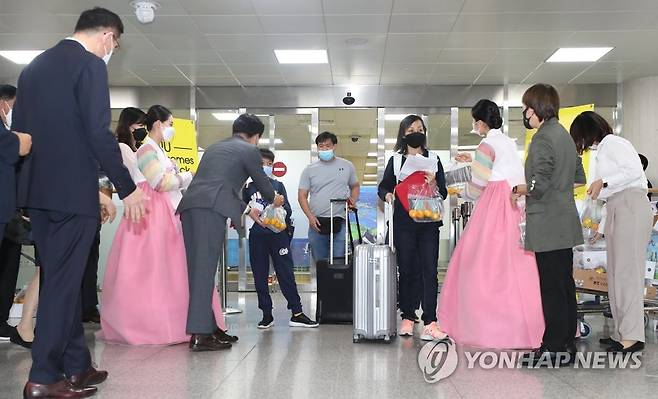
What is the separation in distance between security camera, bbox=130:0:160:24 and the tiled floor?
124 inches

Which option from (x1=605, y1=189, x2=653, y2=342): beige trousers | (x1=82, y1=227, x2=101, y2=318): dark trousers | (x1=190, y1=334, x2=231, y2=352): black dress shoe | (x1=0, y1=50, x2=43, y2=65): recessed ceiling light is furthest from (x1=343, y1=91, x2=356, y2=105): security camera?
(x1=190, y1=334, x2=231, y2=352): black dress shoe

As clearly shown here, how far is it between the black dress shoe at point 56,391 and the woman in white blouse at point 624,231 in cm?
271

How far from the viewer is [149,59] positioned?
304 inches

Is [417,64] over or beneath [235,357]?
over

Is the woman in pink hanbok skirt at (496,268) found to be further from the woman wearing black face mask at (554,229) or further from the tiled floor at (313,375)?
the tiled floor at (313,375)

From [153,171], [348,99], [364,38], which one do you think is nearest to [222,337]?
[153,171]

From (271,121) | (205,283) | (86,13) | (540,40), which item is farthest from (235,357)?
(271,121)

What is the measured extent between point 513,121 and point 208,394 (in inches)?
317

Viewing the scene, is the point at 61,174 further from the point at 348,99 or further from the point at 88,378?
the point at 348,99

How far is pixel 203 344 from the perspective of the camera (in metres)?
3.58

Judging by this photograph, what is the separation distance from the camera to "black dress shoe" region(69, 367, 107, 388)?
8.42 ft

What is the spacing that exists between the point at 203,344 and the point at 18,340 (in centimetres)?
112

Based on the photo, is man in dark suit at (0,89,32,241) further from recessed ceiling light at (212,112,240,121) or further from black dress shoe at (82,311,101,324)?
recessed ceiling light at (212,112,240,121)

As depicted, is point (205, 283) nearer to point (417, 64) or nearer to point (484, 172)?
point (484, 172)
